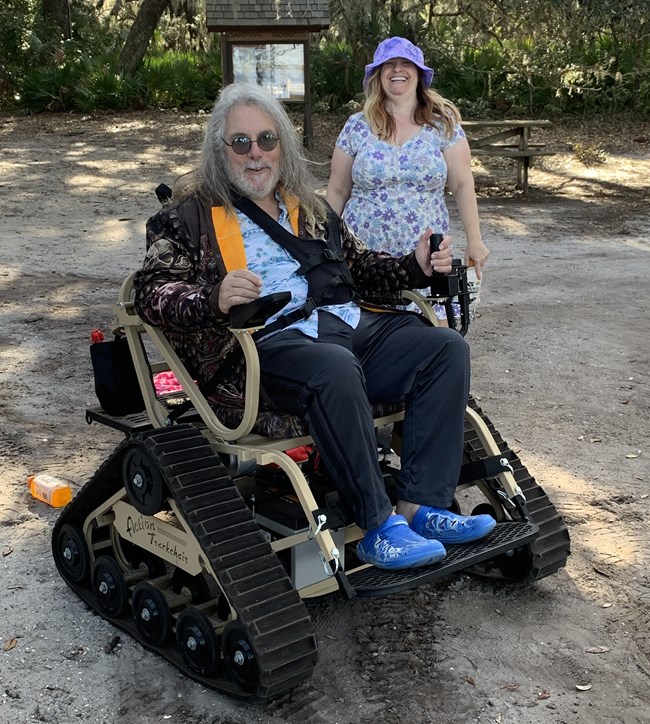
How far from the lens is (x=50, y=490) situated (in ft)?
14.8

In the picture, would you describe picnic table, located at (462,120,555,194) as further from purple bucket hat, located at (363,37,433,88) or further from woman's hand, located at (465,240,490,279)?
woman's hand, located at (465,240,490,279)

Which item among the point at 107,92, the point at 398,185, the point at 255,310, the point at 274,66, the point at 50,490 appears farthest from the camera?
the point at 107,92

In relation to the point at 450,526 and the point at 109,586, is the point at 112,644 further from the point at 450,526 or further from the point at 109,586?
the point at 450,526

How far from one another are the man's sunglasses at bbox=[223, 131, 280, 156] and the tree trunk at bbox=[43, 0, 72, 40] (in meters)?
16.9

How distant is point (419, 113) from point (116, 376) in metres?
2.07

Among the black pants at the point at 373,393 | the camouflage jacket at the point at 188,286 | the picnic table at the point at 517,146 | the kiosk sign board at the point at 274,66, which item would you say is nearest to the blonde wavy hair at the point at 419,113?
the black pants at the point at 373,393

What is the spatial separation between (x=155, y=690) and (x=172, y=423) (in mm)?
915

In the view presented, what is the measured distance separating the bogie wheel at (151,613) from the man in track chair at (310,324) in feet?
2.24

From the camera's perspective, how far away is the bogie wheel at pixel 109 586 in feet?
11.8

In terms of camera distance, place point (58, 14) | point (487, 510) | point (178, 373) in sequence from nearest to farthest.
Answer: point (178, 373), point (487, 510), point (58, 14)

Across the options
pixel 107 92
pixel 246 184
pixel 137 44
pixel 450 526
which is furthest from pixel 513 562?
pixel 137 44

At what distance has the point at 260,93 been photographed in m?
3.81

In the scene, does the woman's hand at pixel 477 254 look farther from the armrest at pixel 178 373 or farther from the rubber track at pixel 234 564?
the rubber track at pixel 234 564

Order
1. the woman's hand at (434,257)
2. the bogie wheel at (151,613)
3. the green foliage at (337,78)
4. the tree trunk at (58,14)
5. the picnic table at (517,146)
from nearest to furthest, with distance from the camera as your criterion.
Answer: the bogie wheel at (151,613) → the woman's hand at (434,257) → the picnic table at (517,146) → the green foliage at (337,78) → the tree trunk at (58,14)
